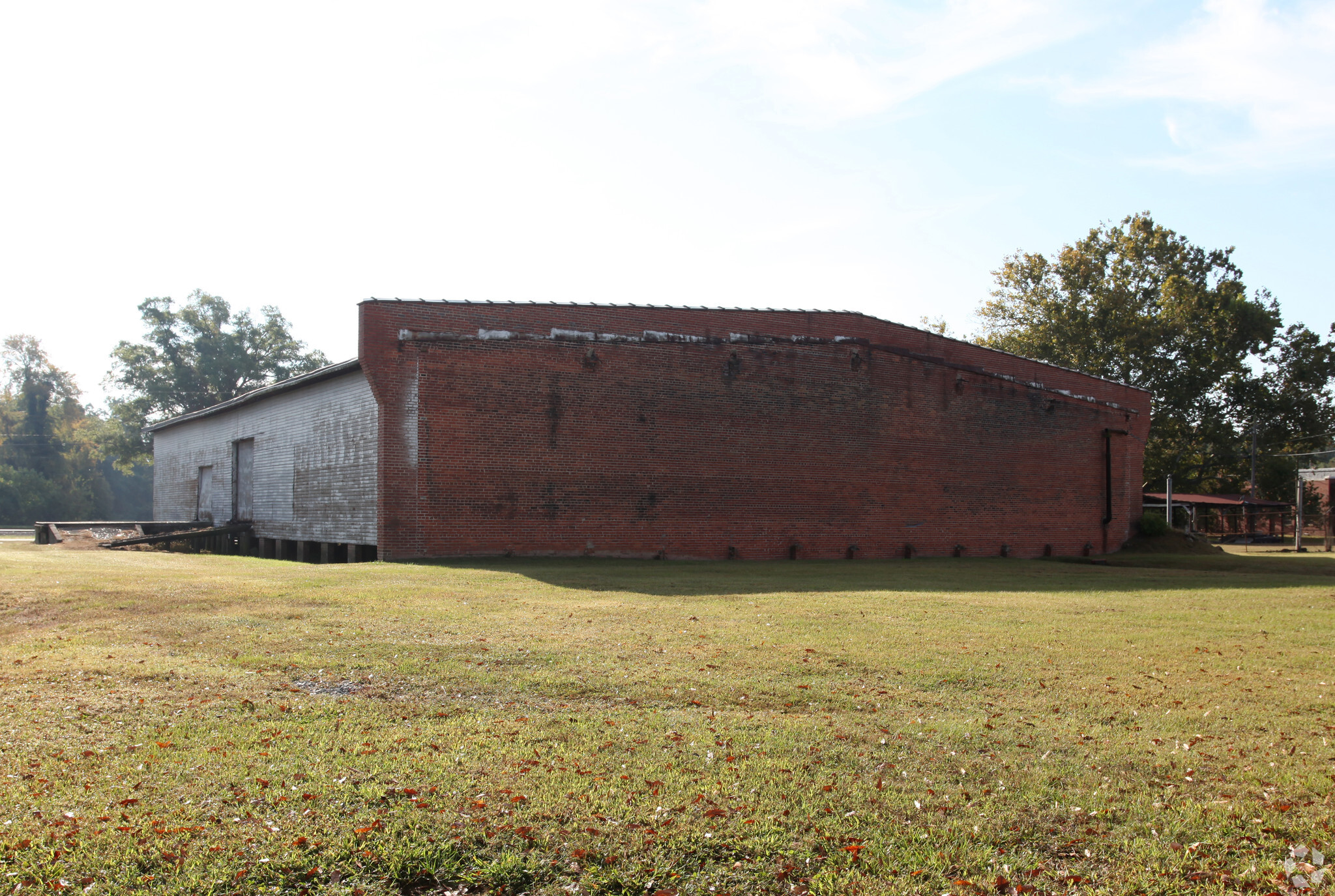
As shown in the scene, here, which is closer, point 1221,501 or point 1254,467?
point 1221,501

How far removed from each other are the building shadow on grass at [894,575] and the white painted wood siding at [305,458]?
3.91m

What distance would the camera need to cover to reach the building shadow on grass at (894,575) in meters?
14.1

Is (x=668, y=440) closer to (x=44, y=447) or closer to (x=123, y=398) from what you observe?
(x=123, y=398)

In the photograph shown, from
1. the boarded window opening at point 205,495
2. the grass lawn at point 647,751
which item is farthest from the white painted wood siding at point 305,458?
the grass lawn at point 647,751

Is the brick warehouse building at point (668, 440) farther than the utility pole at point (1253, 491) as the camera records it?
No

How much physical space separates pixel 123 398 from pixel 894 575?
51.2m

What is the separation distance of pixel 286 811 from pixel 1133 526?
28683 mm

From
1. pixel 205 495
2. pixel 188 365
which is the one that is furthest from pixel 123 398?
pixel 205 495

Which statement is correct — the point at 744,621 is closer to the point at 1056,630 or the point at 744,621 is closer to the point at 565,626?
the point at 565,626

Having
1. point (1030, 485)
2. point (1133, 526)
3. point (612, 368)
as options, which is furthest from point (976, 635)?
point (1133, 526)

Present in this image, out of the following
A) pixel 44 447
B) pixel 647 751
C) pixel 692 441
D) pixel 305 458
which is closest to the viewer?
pixel 647 751

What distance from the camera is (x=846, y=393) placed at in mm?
21344

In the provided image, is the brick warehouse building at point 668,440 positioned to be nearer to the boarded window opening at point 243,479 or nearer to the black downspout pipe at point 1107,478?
the black downspout pipe at point 1107,478

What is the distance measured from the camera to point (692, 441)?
2008cm
